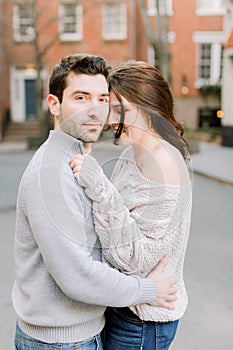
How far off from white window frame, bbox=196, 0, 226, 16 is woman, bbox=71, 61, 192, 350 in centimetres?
2689

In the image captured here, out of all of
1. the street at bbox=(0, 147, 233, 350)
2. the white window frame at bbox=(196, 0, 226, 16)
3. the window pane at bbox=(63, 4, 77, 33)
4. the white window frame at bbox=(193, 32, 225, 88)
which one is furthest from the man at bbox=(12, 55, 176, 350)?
the white window frame at bbox=(196, 0, 226, 16)

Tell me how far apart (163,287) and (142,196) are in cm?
32

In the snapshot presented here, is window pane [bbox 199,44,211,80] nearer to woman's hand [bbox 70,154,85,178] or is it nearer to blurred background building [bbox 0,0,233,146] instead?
blurred background building [bbox 0,0,233,146]

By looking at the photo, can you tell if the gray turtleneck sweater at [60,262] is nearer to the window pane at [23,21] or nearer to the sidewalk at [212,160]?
the sidewalk at [212,160]

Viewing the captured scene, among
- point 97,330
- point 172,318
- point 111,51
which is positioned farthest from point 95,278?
point 111,51

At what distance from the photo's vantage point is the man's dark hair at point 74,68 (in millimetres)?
1544

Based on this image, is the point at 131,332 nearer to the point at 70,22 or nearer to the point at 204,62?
the point at 70,22

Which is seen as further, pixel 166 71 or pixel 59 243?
pixel 166 71

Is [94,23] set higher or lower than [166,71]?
higher

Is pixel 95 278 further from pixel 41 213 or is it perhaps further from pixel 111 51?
pixel 111 51

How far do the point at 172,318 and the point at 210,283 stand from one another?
3.33m

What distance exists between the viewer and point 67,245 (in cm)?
143

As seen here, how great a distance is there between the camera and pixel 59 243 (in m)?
1.43

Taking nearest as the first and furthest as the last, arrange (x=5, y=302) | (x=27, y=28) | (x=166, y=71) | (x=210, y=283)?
(x=5, y=302) → (x=210, y=283) → (x=166, y=71) → (x=27, y=28)
